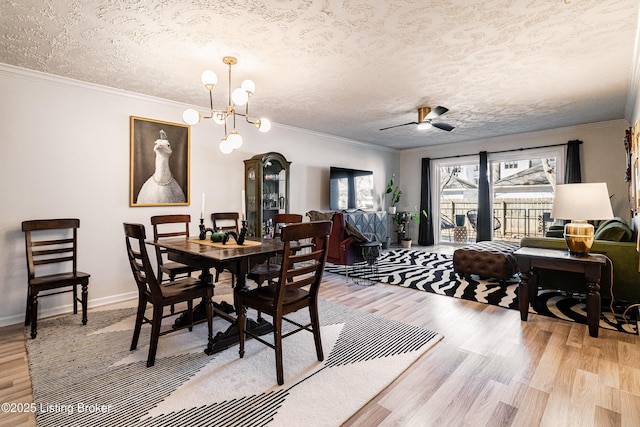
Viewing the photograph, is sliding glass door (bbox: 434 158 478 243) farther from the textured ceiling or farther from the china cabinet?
the china cabinet

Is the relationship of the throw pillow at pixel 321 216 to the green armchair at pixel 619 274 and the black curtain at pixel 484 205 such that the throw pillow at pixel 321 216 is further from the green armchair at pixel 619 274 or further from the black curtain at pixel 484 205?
the black curtain at pixel 484 205

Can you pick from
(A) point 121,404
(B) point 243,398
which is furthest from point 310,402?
(A) point 121,404

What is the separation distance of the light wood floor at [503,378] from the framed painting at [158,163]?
1766mm

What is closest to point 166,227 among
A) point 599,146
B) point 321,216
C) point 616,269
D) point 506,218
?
point 321,216

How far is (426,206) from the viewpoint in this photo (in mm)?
7477

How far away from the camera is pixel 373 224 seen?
6723 millimetres

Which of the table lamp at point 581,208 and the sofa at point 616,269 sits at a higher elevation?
the table lamp at point 581,208

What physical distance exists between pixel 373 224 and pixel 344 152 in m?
1.69

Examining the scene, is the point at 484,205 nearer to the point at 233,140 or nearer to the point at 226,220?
the point at 226,220

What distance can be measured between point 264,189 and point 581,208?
367 cm

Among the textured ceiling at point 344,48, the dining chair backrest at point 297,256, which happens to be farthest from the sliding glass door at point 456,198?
the dining chair backrest at point 297,256

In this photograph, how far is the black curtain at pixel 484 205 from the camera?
6496mm

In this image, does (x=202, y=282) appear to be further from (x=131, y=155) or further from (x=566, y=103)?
(x=566, y=103)

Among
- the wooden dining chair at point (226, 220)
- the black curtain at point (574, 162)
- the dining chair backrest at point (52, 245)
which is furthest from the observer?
the black curtain at point (574, 162)
